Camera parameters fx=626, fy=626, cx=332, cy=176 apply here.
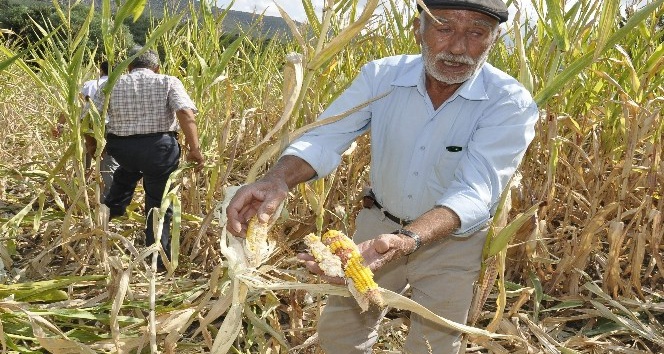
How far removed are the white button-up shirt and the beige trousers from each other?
0.12m

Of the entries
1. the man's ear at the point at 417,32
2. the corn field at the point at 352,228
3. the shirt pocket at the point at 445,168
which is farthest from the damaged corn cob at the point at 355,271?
the man's ear at the point at 417,32

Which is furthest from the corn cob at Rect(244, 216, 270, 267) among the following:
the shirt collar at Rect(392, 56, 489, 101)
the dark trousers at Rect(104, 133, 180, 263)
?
the dark trousers at Rect(104, 133, 180, 263)

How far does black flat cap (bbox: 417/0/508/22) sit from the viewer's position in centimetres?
160

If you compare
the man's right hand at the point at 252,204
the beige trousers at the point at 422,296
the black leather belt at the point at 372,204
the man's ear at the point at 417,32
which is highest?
the man's ear at the point at 417,32

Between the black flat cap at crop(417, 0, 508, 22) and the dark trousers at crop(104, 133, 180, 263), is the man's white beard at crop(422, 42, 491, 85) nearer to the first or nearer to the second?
the black flat cap at crop(417, 0, 508, 22)

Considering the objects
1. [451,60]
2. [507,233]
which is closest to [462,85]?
A: [451,60]

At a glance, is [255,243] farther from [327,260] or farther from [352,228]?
[352,228]

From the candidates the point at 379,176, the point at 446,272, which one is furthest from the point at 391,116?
the point at 446,272

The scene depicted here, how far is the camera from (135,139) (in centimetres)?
340

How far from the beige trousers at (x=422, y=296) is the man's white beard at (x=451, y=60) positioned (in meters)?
0.50

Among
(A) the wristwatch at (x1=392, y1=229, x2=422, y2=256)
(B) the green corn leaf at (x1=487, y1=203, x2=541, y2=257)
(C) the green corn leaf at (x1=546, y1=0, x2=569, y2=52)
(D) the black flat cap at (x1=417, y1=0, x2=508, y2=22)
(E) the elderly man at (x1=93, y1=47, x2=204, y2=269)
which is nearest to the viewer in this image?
(A) the wristwatch at (x1=392, y1=229, x2=422, y2=256)

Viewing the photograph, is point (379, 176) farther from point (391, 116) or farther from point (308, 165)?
point (308, 165)

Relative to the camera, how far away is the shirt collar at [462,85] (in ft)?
5.74

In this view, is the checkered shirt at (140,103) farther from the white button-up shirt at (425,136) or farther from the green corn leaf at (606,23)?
the green corn leaf at (606,23)
